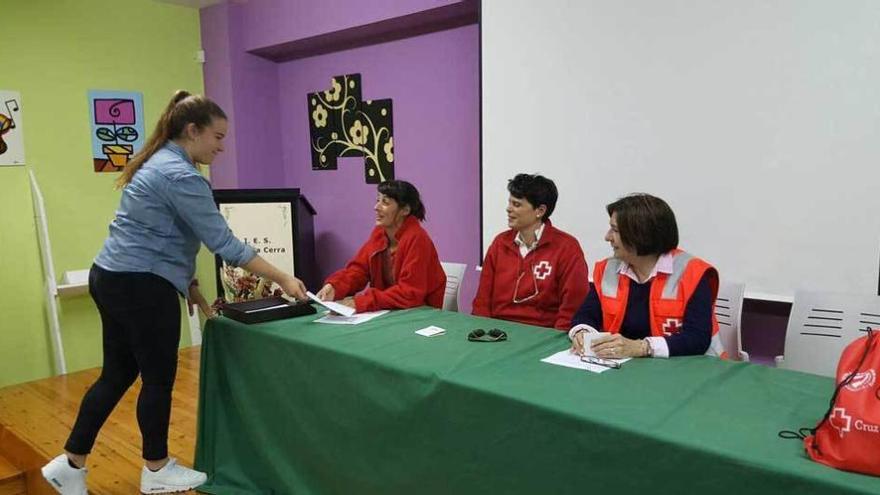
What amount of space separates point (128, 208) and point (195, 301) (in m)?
0.45

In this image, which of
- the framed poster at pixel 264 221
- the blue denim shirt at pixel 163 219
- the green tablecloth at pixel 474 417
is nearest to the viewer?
the green tablecloth at pixel 474 417

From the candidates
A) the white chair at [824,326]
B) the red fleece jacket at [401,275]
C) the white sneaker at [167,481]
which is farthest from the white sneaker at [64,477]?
the white chair at [824,326]

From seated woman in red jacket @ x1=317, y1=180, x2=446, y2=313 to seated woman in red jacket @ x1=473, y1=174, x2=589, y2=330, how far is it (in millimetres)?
292

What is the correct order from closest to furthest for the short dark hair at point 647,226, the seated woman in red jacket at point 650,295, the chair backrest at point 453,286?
the seated woman in red jacket at point 650,295
the short dark hair at point 647,226
the chair backrest at point 453,286

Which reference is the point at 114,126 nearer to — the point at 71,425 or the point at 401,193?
the point at 71,425

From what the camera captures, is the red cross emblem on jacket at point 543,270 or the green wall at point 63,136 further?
the green wall at point 63,136

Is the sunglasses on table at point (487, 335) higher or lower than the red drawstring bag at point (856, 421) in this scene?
lower

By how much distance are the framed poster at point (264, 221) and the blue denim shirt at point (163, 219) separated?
6.59ft

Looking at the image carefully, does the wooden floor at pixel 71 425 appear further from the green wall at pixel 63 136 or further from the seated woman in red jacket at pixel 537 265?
the seated woman in red jacket at pixel 537 265

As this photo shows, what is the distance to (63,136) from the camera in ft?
12.8

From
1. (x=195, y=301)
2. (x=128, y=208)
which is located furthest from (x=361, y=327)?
(x=128, y=208)

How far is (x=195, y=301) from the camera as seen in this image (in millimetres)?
2271

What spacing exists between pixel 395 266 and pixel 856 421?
1.83 m

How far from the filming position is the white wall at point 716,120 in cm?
220
